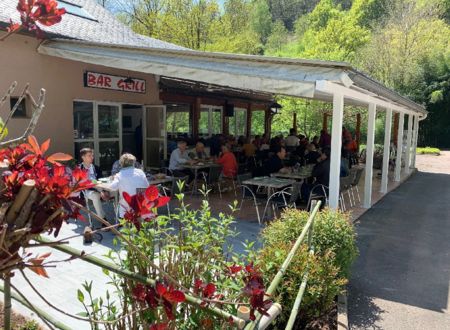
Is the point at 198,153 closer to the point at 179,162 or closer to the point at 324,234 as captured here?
the point at 179,162

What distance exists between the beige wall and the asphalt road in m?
6.50

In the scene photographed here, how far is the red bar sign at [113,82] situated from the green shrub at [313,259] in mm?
6686

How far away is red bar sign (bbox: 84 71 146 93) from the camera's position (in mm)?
9125

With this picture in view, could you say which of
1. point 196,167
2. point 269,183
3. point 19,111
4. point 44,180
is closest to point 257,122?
point 196,167

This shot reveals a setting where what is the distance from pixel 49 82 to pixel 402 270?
7548 mm

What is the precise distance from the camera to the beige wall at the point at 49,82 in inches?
300

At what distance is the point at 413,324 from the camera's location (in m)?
3.76

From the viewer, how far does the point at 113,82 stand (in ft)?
31.8

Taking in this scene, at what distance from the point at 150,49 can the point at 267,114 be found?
14289 mm

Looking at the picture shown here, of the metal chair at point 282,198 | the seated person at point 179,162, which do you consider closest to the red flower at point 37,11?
the metal chair at point 282,198

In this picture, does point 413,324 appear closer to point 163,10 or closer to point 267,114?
A: point 267,114

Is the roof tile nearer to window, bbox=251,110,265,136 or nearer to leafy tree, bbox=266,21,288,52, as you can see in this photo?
window, bbox=251,110,265,136

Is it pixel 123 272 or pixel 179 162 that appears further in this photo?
pixel 179 162

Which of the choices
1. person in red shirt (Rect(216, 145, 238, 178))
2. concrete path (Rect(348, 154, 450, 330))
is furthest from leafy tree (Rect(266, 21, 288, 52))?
concrete path (Rect(348, 154, 450, 330))
